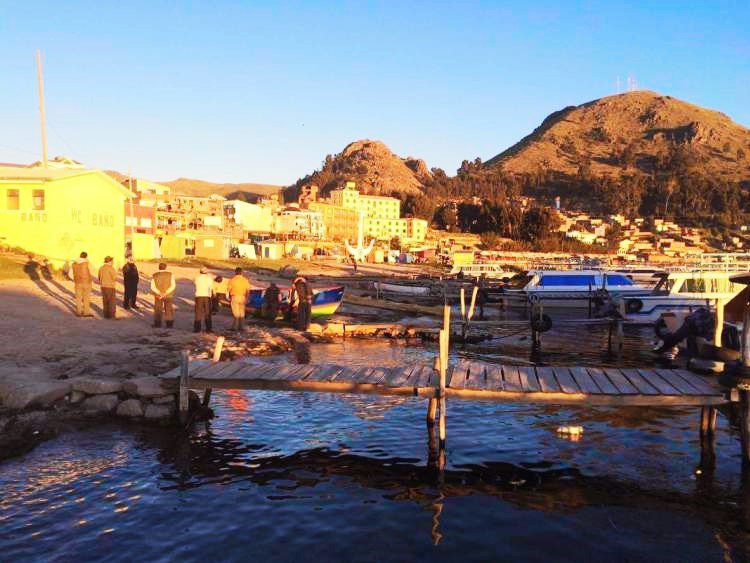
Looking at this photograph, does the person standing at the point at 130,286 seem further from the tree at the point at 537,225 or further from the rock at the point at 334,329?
the tree at the point at 537,225

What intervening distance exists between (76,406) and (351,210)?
149m

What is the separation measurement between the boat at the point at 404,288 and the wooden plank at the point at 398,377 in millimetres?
32637

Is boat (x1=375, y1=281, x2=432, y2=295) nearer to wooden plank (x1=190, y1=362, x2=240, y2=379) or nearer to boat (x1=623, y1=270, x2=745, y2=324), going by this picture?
boat (x1=623, y1=270, x2=745, y2=324)

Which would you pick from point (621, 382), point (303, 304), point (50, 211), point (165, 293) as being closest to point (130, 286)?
point (165, 293)

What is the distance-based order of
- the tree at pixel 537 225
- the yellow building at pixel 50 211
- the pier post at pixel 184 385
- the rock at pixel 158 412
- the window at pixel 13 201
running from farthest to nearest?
1. the tree at pixel 537 225
2. the window at pixel 13 201
3. the yellow building at pixel 50 211
4. the rock at pixel 158 412
5. the pier post at pixel 184 385

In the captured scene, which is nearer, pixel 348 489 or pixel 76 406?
pixel 348 489

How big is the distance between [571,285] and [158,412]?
105 ft

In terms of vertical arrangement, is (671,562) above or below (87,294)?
below

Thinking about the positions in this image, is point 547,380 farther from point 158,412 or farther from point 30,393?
point 30,393

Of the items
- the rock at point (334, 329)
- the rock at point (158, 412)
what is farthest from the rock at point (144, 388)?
the rock at point (334, 329)

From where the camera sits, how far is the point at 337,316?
106ft

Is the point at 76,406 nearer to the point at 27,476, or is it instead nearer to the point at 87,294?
the point at 27,476

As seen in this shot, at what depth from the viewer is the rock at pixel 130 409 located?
11.8 meters

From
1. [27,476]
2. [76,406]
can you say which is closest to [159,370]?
[76,406]
